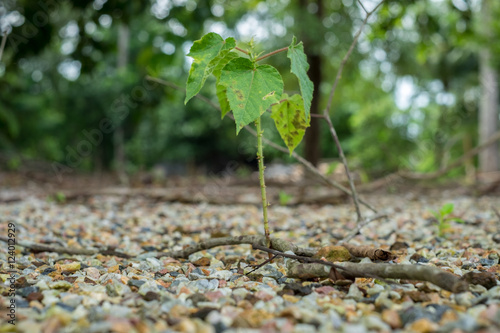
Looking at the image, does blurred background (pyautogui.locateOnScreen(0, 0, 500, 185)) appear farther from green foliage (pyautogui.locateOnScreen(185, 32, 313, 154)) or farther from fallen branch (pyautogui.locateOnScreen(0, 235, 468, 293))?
fallen branch (pyautogui.locateOnScreen(0, 235, 468, 293))

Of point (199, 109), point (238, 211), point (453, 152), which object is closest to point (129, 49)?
point (199, 109)

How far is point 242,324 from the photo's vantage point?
32.9 inches

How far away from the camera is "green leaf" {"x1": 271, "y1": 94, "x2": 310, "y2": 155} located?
1224 millimetres

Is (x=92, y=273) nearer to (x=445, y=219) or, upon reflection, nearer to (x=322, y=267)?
(x=322, y=267)

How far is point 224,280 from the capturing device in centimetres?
121

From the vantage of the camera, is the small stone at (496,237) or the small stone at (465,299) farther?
the small stone at (496,237)

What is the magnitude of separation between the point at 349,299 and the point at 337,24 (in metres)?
3.69

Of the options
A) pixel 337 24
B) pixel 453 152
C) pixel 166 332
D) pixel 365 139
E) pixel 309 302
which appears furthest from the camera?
pixel 453 152

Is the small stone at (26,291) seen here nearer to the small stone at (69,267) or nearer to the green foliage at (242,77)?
the small stone at (69,267)

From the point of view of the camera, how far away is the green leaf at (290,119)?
1.22 metres

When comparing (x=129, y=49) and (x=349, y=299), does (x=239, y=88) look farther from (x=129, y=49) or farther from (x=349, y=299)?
(x=129, y=49)

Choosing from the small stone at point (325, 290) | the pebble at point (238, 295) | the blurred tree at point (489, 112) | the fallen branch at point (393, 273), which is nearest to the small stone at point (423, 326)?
the pebble at point (238, 295)

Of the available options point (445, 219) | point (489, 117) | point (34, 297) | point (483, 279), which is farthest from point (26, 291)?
point (489, 117)

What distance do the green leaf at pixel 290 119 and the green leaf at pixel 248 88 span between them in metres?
0.19
